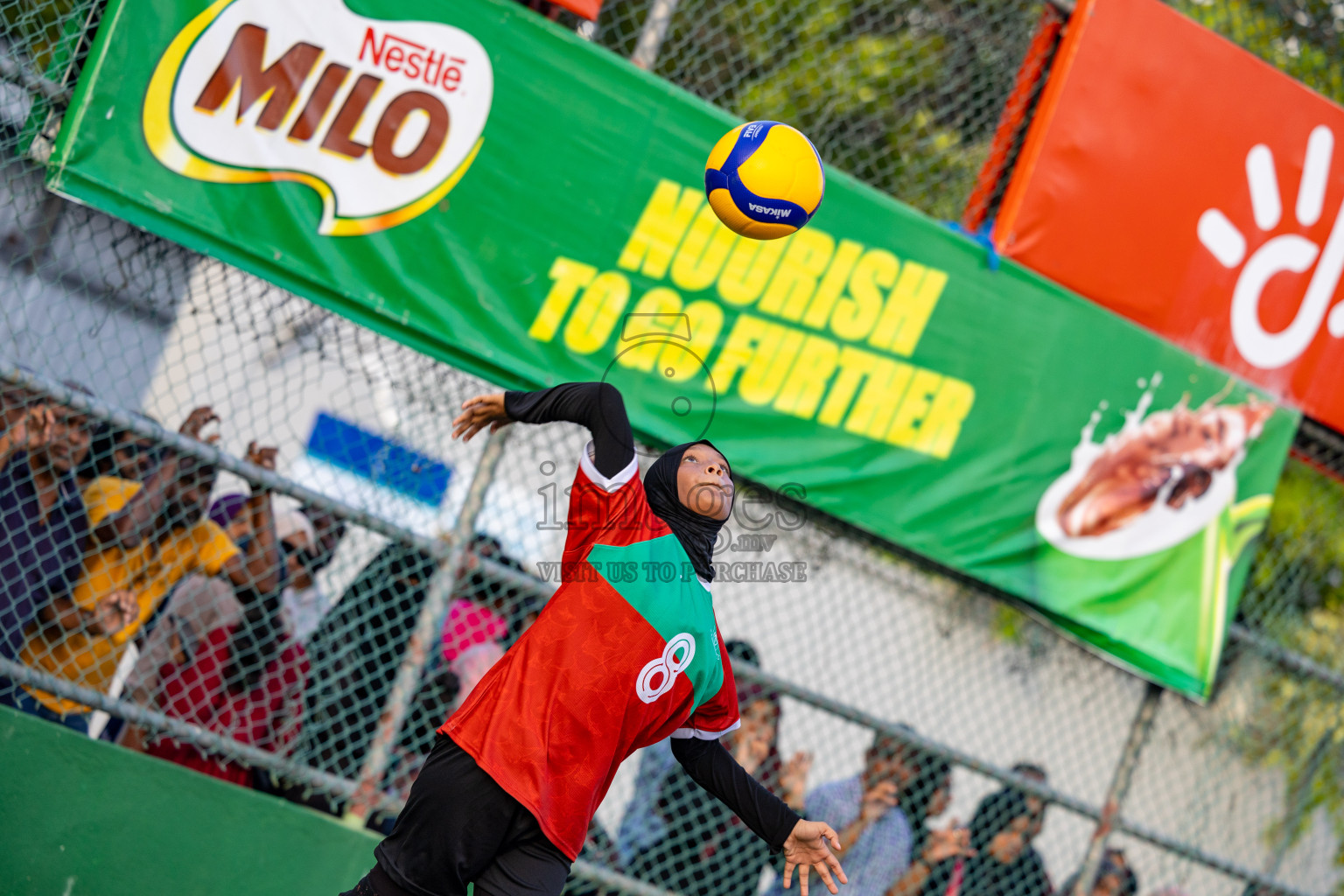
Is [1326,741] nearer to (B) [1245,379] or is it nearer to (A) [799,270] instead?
(B) [1245,379]

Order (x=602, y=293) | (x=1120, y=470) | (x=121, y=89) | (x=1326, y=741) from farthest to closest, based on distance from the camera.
→ (x=1326, y=741) < (x=1120, y=470) < (x=602, y=293) < (x=121, y=89)

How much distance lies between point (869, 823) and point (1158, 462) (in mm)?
2267

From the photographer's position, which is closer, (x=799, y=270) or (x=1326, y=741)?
(x=799, y=270)

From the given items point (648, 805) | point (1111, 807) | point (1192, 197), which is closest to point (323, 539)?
point (648, 805)

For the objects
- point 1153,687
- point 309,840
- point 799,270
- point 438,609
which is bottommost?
point 309,840

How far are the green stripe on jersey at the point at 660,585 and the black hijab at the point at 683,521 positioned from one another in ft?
0.15

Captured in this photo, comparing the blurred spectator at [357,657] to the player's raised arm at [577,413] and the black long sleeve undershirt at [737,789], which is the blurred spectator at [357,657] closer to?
the player's raised arm at [577,413]

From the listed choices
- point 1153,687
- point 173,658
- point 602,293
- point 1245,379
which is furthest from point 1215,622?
point 173,658

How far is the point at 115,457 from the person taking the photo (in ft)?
13.0

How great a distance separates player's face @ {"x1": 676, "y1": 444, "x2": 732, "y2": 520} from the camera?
288 centimetres

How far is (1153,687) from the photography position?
17.2 feet

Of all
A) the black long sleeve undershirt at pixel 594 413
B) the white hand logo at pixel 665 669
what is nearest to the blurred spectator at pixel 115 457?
the black long sleeve undershirt at pixel 594 413

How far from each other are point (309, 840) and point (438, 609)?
37.4 inches

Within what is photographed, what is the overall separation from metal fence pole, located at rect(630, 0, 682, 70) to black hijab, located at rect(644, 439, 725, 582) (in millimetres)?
2017
